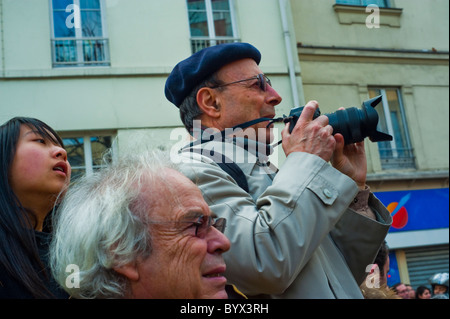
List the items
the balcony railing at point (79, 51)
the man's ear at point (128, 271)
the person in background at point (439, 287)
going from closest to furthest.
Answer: the man's ear at point (128, 271), the balcony railing at point (79, 51), the person in background at point (439, 287)

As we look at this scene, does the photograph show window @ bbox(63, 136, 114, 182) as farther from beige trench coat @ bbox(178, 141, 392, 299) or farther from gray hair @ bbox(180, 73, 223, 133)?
beige trench coat @ bbox(178, 141, 392, 299)

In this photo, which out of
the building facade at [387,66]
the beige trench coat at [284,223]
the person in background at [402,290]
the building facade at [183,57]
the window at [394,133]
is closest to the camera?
the beige trench coat at [284,223]

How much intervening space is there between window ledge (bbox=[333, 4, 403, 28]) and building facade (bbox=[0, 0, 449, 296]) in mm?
12

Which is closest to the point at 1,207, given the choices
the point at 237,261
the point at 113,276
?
the point at 113,276

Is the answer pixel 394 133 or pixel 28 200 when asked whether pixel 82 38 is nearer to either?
pixel 394 133

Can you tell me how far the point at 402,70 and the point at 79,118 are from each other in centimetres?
233

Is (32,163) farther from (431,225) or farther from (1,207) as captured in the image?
(431,225)

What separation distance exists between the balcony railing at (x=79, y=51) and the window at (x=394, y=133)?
253cm

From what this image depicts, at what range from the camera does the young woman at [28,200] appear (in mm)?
1254

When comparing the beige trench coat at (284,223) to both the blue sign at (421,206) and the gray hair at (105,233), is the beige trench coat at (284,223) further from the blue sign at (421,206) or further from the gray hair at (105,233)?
the blue sign at (421,206)

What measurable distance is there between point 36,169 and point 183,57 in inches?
126

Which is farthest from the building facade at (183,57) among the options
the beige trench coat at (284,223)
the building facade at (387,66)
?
the beige trench coat at (284,223)

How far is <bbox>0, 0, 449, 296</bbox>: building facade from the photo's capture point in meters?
2.50
